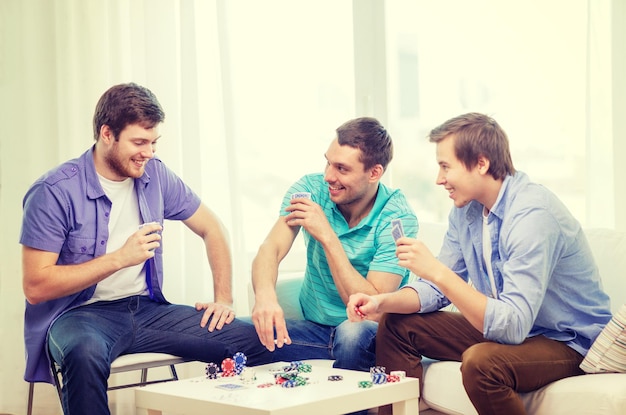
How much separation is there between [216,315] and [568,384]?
117 centimetres

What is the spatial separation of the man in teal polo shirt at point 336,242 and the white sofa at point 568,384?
0.55ft

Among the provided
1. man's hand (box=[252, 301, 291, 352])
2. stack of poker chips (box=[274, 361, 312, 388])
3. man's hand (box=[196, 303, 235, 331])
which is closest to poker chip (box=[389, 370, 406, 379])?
stack of poker chips (box=[274, 361, 312, 388])

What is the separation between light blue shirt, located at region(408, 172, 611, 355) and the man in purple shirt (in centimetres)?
78

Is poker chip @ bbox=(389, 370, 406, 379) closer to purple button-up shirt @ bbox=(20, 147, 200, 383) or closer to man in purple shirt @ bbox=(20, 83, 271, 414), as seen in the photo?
man in purple shirt @ bbox=(20, 83, 271, 414)

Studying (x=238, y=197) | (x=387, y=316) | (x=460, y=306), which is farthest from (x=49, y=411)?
(x=460, y=306)

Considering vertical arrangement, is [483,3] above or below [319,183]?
above

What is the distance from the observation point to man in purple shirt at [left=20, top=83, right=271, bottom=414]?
2.66 meters

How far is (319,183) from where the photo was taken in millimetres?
3074

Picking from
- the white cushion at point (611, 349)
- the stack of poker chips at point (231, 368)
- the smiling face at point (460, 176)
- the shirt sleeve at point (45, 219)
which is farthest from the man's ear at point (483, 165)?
the shirt sleeve at point (45, 219)

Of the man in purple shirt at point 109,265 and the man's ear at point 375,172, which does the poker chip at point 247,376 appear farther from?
the man's ear at point 375,172

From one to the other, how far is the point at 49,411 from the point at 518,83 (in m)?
2.38

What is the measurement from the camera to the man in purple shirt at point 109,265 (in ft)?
8.71

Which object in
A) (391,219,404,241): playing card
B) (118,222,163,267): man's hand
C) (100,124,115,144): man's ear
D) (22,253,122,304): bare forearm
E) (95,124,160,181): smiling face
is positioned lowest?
(22,253,122,304): bare forearm

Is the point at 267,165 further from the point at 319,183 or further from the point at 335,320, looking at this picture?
the point at 335,320
